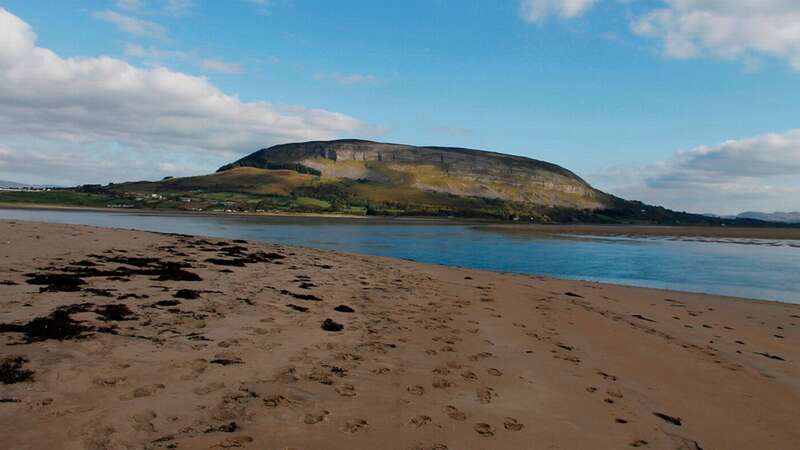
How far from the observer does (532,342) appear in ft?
39.4

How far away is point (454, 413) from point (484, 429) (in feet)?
1.87

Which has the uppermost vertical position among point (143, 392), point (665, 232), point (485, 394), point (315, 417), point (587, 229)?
point (665, 232)

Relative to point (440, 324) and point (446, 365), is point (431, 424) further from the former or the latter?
point (440, 324)

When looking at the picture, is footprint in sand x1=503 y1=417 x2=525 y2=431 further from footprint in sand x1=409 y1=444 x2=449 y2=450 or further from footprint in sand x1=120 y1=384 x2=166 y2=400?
footprint in sand x1=120 y1=384 x2=166 y2=400

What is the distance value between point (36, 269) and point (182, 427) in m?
12.4

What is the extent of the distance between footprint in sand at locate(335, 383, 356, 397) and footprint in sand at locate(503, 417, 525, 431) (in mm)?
2206

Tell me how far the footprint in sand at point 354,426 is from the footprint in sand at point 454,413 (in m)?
1.25

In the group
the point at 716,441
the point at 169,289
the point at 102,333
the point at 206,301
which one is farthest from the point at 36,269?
the point at 716,441

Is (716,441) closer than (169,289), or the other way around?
(716,441)

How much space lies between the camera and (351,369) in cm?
865

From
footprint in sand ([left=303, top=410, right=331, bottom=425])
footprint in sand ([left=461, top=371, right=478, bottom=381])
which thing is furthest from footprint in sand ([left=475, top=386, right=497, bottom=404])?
footprint in sand ([left=303, top=410, right=331, bottom=425])

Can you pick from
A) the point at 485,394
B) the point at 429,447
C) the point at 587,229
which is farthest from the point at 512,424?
the point at 587,229

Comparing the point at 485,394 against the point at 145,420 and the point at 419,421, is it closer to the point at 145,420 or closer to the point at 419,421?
the point at 419,421

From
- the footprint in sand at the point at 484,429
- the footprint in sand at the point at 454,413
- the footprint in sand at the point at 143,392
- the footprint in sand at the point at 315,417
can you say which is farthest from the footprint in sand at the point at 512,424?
the footprint in sand at the point at 143,392
